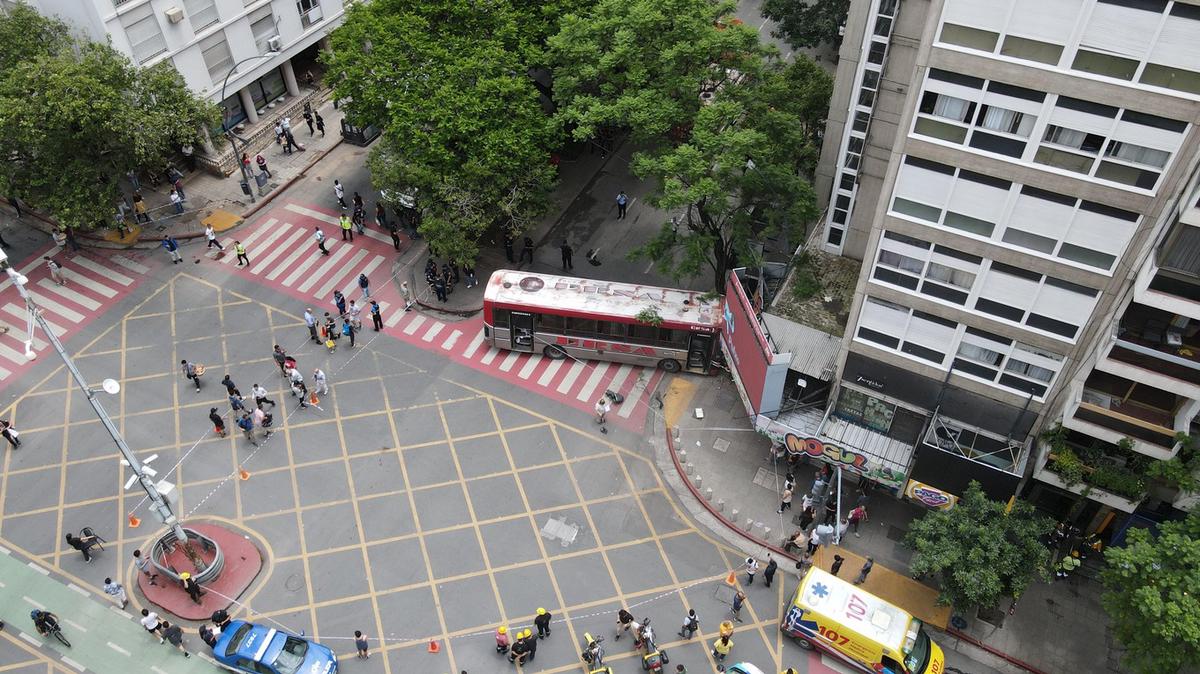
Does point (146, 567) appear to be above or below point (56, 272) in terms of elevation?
below

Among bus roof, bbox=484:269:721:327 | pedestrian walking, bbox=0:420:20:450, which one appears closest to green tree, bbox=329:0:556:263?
bus roof, bbox=484:269:721:327

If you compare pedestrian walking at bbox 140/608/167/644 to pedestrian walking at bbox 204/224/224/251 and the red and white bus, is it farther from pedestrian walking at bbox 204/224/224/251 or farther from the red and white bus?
pedestrian walking at bbox 204/224/224/251

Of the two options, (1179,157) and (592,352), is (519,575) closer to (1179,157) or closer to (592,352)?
(592,352)

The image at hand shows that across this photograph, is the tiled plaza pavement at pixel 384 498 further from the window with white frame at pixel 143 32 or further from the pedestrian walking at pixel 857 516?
the window with white frame at pixel 143 32

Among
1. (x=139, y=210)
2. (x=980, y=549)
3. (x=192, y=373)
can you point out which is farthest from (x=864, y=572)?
(x=139, y=210)

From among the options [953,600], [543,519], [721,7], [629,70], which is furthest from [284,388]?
[953,600]

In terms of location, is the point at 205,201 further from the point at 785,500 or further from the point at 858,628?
the point at 858,628
